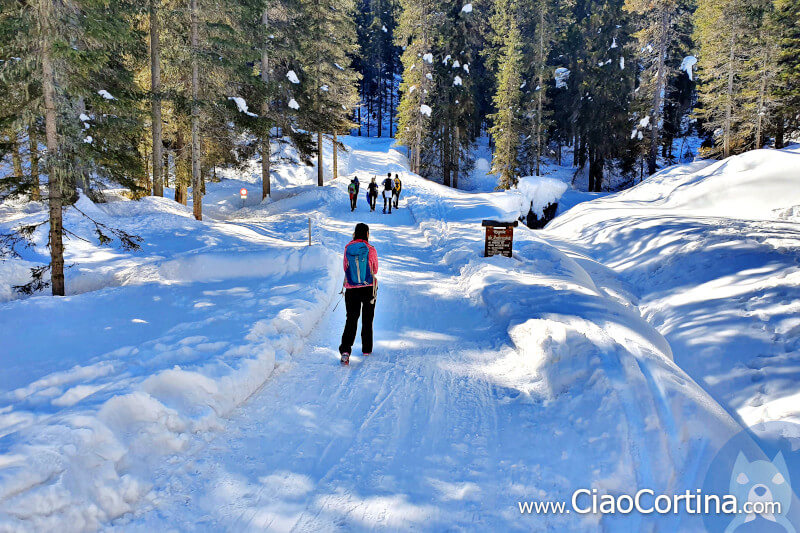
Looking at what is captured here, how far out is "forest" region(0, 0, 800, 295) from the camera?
809 cm

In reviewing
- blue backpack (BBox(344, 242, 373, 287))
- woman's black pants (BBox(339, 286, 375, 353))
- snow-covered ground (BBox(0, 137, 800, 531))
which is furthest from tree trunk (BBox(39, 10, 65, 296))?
woman's black pants (BBox(339, 286, 375, 353))

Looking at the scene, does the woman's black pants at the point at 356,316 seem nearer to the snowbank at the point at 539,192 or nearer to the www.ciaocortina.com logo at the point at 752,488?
the www.ciaocortina.com logo at the point at 752,488

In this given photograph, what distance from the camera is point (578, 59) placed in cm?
3766

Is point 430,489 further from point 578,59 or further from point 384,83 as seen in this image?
point 384,83

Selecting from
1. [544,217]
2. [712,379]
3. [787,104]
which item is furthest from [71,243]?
[787,104]

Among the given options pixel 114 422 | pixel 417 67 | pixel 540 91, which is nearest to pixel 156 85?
pixel 114 422

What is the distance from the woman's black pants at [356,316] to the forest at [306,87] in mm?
5865

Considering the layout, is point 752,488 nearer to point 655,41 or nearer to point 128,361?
point 128,361

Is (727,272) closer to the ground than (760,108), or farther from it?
closer to the ground

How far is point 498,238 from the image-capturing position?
11273 mm

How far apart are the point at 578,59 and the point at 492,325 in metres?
39.2

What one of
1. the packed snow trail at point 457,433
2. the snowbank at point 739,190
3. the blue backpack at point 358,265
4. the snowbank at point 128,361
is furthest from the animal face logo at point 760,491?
the snowbank at point 739,190

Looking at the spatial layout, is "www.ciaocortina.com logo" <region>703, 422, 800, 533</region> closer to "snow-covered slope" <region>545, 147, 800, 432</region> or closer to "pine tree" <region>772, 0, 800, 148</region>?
"snow-covered slope" <region>545, 147, 800, 432</region>

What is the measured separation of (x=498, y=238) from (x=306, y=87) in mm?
18463
